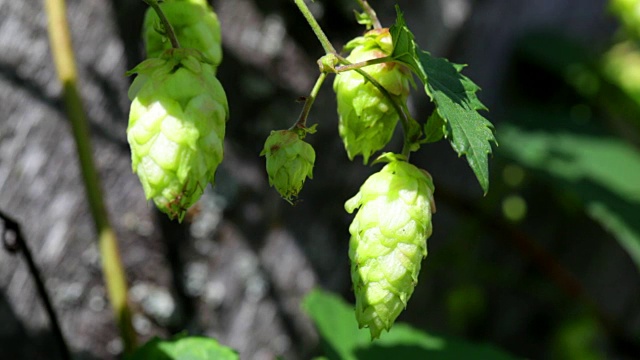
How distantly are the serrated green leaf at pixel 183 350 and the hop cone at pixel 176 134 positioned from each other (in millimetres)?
314

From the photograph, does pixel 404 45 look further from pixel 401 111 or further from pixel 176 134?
pixel 176 134

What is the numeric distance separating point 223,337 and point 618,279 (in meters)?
1.93

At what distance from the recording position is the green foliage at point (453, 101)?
30.0 inches

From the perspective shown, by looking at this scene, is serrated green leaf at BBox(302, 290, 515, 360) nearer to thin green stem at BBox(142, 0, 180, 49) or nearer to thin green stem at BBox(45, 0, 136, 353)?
thin green stem at BBox(45, 0, 136, 353)

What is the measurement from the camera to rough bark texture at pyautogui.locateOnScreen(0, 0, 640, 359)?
123 centimetres

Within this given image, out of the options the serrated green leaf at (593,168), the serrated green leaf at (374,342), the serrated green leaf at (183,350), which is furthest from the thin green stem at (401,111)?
the serrated green leaf at (593,168)

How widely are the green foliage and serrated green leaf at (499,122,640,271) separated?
1.07 m

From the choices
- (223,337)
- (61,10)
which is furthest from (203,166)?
(223,337)

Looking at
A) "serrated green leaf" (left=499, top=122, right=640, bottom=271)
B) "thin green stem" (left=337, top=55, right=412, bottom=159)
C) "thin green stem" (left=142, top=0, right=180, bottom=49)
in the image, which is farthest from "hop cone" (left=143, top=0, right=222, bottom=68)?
"serrated green leaf" (left=499, top=122, right=640, bottom=271)

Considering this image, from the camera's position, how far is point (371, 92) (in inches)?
33.7

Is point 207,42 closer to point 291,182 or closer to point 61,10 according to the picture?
point 291,182

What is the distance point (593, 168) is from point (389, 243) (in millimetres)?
1479

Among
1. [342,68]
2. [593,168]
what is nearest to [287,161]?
[342,68]

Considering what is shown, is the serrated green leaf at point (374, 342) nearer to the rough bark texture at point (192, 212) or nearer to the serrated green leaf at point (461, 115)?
the rough bark texture at point (192, 212)
